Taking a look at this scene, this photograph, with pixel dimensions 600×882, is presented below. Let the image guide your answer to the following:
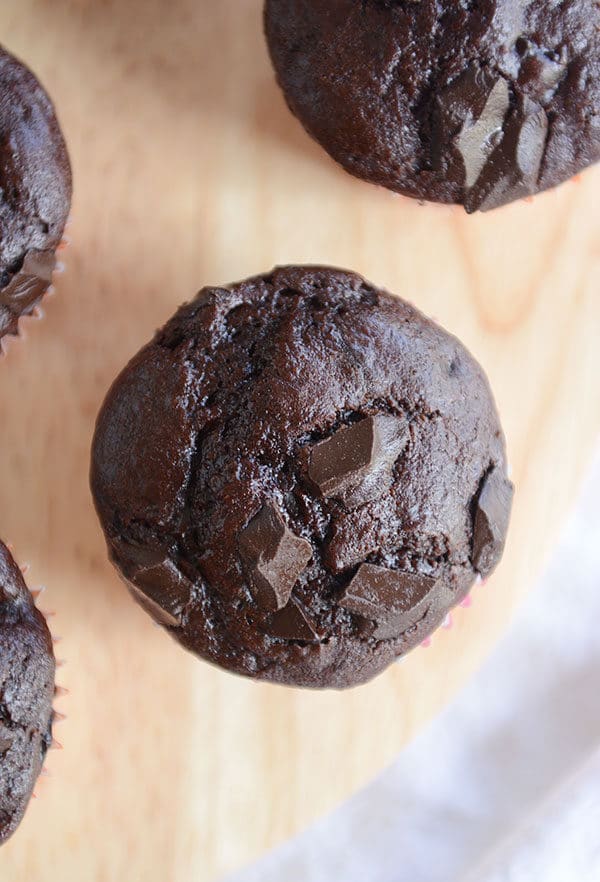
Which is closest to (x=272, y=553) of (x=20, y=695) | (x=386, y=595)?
(x=386, y=595)

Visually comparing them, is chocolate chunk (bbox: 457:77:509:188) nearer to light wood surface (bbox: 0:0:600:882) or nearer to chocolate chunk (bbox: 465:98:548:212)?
chocolate chunk (bbox: 465:98:548:212)

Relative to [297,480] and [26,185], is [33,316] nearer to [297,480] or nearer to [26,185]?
[26,185]

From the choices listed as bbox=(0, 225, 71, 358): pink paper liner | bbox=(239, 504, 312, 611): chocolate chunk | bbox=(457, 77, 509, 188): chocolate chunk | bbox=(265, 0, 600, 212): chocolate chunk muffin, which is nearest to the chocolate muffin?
bbox=(0, 225, 71, 358): pink paper liner

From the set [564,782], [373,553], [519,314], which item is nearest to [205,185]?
[519,314]

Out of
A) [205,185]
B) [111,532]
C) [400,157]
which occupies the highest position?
[400,157]

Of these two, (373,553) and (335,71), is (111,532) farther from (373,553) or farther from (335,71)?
(335,71)

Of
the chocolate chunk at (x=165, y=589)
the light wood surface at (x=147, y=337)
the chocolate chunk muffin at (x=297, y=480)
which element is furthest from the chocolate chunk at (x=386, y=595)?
the light wood surface at (x=147, y=337)
